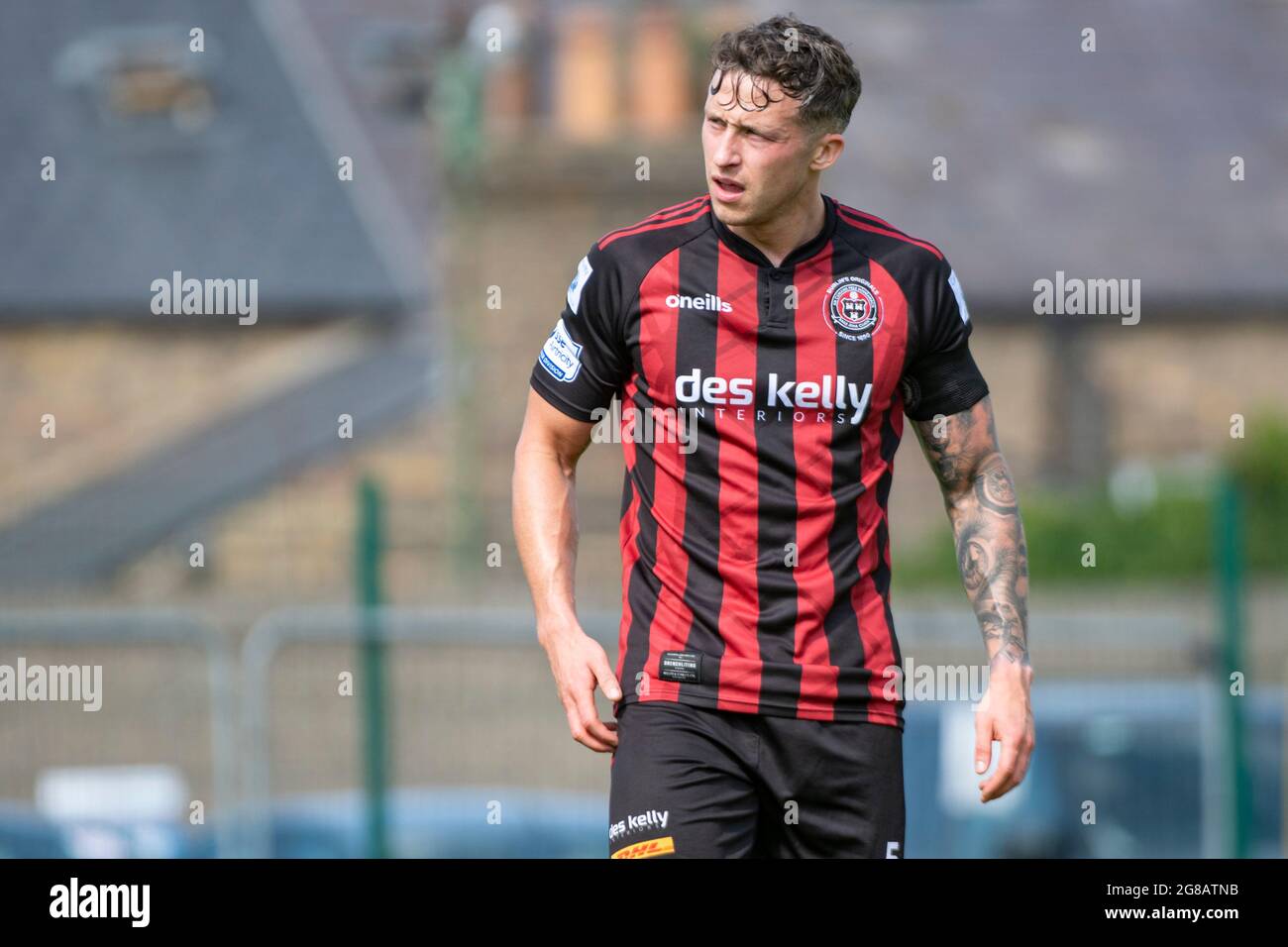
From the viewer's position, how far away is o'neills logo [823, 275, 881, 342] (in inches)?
166

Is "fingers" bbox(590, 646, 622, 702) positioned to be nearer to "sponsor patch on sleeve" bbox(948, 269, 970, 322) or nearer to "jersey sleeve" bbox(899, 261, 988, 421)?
"jersey sleeve" bbox(899, 261, 988, 421)

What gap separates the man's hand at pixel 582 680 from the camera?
4.07 meters

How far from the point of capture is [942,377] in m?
4.37

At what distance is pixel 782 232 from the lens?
168 inches

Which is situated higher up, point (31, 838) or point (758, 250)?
point (758, 250)

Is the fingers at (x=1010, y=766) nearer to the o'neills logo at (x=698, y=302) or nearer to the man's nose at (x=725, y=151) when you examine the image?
the o'neills logo at (x=698, y=302)

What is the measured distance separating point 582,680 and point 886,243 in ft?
4.54

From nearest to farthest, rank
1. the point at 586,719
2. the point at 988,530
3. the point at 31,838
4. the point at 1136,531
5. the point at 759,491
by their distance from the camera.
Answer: the point at 586,719 < the point at 759,491 < the point at 988,530 < the point at 31,838 < the point at 1136,531

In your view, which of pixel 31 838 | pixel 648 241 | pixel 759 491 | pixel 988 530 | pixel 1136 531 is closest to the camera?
pixel 759 491

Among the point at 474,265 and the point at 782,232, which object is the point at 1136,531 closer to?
the point at 474,265

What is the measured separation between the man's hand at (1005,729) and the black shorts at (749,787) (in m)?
0.25

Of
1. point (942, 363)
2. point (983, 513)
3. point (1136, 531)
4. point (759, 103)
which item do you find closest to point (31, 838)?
point (983, 513)
